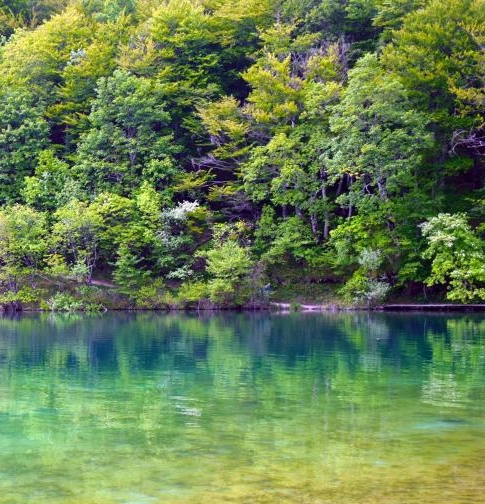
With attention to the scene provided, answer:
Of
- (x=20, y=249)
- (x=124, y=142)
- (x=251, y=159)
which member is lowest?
(x=20, y=249)

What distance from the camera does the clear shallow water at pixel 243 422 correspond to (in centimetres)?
660

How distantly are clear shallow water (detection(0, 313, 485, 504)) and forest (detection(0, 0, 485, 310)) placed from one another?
13923mm

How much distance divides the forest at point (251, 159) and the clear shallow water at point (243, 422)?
1392 cm

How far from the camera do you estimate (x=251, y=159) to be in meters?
36.3

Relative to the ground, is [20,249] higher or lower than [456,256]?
higher

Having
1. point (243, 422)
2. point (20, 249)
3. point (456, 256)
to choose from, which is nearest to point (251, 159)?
point (456, 256)

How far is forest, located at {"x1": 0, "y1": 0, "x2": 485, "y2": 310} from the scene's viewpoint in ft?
107

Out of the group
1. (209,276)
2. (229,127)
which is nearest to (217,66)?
(229,127)

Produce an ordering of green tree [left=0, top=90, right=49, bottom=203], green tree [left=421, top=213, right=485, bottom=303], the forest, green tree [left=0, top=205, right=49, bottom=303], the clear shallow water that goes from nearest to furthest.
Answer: the clear shallow water, green tree [left=421, top=213, right=485, bottom=303], the forest, green tree [left=0, top=205, right=49, bottom=303], green tree [left=0, top=90, right=49, bottom=203]

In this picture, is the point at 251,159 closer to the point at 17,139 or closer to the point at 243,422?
the point at 17,139

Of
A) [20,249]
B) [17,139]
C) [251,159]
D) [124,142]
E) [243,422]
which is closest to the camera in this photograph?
[243,422]

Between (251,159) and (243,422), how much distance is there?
27854 mm

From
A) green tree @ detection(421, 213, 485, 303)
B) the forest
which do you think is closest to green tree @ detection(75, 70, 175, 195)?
the forest

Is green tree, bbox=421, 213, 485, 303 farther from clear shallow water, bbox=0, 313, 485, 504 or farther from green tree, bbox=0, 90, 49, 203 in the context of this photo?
green tree, bbox=0, 90, 49, 203
